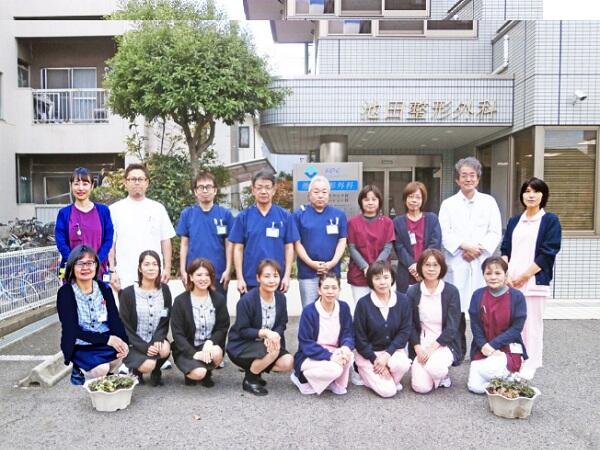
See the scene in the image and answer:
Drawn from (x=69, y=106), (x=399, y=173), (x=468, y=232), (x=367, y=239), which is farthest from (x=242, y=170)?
(x=468, y=232)

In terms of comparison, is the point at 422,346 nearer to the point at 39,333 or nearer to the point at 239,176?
the point at 39,333

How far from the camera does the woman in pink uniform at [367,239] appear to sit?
450 centimetres

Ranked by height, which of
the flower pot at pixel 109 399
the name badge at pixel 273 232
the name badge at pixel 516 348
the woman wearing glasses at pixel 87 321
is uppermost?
the name badge at pixel 273 232

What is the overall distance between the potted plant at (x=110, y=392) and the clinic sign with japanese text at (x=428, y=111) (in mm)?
5764

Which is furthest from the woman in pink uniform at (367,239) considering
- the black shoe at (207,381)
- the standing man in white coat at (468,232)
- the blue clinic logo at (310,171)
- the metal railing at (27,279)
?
the metal railing at (27,279)

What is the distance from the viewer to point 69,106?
29.9 ft

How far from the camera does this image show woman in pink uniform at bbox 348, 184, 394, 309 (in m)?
4.50

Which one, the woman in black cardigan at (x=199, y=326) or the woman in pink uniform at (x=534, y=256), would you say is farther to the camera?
the woman in pink uniform at (x=534, y=256)

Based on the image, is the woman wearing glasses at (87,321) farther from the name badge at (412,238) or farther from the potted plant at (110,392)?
the name badge at (412,238)

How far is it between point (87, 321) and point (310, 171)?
4.18m

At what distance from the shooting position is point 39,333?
223 inches

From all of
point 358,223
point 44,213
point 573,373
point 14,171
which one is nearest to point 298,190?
point 358,223

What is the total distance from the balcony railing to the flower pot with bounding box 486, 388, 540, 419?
830cm

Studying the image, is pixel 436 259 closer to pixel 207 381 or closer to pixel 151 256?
pixel 207 381
